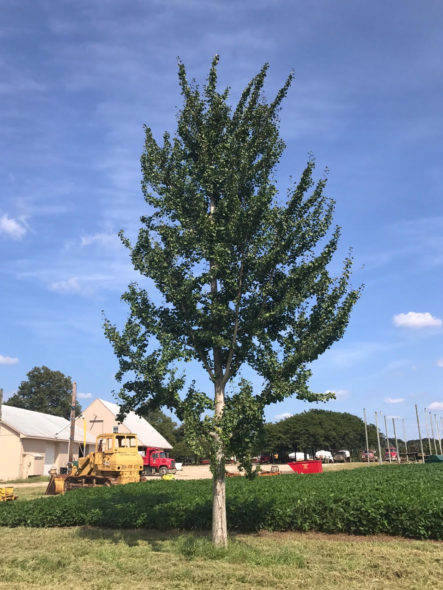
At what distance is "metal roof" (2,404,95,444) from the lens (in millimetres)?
43447

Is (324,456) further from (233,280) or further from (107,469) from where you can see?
(233,280)

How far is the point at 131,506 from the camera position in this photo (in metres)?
16.2

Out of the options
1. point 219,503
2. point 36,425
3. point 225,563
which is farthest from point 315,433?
point 225,563

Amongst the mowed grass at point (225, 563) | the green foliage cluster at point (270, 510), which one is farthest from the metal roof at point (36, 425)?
the mowed grass at point (225, 563)

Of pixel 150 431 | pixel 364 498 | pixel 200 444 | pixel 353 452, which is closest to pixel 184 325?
pixel 200 444

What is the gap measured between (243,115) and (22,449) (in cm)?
3822

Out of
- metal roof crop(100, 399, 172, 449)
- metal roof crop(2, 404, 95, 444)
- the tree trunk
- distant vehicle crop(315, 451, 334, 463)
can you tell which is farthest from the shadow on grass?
distant vehicle crop(315, 451, 334, 463)

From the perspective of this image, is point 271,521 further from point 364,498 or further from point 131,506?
point 131,506

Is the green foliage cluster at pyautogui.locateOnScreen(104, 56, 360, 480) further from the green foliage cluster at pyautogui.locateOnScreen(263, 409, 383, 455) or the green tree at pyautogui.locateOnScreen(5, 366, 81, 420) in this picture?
the green tree at pyautogui.locateOnScreen(5, 366, 81, 420)

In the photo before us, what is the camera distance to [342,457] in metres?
85.4

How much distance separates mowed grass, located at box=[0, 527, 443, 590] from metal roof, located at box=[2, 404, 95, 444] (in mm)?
31914

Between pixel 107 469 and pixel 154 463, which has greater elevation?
pixel 107 469

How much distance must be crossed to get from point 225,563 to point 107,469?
16.8 meters

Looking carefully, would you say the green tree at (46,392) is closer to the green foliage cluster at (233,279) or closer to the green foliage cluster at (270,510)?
the green foliage cluster at (270,510)
